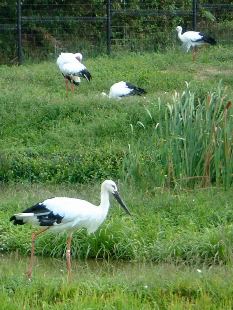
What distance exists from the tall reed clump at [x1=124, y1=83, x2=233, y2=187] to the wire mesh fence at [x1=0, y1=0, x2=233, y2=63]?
981 cm

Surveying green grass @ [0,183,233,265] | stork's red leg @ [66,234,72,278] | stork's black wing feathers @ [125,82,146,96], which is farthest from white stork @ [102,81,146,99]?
stork's red leg @ [66,234,72,278]

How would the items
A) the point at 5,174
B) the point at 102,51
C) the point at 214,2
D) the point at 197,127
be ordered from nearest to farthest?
the point at 197,127
the point at 5,174
the point at 102,51
the point at 214,2

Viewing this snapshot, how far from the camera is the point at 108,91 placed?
55.7 ft

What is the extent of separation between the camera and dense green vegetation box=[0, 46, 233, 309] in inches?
299

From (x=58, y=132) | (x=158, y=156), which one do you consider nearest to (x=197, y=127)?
(x=158, y=156)

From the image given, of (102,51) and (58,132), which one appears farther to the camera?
(102,51)

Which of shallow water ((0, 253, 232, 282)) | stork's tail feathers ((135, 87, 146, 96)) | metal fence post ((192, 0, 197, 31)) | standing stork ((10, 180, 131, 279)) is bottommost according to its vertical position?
shallow water ((0, 253, 232, 282))

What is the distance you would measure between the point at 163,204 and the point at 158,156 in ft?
3.31

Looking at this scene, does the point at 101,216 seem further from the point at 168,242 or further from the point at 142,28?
the point at 142,28

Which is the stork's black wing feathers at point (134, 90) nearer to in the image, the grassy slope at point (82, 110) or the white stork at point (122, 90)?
the white stork at point (122, 90)

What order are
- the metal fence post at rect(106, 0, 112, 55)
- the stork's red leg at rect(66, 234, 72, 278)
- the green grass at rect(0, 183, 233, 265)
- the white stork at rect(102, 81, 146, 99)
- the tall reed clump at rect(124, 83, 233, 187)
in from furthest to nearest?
the metal fence post at rect(106, 0, 112, 55) < the white stork at rect(102, 81, 146, 99) < the tall reed clump at rect(124, 83, 233, 187) < the green grass at rect(0, 183, 233, 265) < the stork's red leg at rect(66, 234, 72, 278)

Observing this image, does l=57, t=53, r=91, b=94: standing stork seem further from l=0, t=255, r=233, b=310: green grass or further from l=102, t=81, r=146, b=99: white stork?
l=0, t=255, r=233, b=310: green grass

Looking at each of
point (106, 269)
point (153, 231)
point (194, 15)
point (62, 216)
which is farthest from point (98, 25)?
point (62, 216)

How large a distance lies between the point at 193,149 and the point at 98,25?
12.0 m
